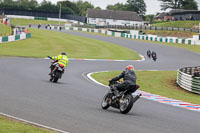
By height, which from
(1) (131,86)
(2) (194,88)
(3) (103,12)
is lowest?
(2) (194,88)

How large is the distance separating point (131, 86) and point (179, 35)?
77806mm

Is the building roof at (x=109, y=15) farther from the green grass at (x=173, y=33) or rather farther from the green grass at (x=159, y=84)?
the green grass at (x=159, y=84)

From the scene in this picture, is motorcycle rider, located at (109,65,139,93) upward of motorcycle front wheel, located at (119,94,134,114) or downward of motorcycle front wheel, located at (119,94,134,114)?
upward

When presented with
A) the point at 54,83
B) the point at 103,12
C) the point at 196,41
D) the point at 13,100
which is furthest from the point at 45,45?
the point at 103,12

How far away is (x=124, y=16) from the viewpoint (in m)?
162

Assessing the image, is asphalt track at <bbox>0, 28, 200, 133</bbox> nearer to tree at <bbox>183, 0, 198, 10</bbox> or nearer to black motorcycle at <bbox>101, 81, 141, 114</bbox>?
black motorcycle at <bbox>101, 81, 141, 114</bbox>

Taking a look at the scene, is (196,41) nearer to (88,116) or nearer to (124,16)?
(88,116)

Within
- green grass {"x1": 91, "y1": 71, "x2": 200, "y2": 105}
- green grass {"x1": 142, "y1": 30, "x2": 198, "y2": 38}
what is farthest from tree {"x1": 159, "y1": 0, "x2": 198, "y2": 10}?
green grass {"x1": 91, "y1": 71, "x2": 200, "y2": 105}

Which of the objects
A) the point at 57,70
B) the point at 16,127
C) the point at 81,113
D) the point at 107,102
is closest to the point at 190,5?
the point at 57,70

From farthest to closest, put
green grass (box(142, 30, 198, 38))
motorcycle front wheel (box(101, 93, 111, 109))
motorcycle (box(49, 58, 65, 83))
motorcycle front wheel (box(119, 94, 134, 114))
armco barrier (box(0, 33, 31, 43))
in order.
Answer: green grass (box(142, 30, 198, 38)) < armco barrier (box(0, 33, 31, 43)) < motorcycle (box(49, 58, 65, 83)) < motorcycle front wheel (box(101, 93, 111, 109)) < motorcycle front wheel (box(119, 94, 134, 114))

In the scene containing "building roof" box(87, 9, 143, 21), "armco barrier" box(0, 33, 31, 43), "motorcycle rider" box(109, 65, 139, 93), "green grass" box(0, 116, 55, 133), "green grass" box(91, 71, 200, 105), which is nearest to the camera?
"green grass" box(0, 116, 55, 133)

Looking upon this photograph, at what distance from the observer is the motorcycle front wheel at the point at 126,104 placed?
12.0 meters

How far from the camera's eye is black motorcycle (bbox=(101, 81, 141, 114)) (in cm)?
1206

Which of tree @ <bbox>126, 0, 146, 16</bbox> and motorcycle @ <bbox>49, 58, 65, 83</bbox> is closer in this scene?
motorcycle @ <bbox>49, 58, 65, 83</bbox>
